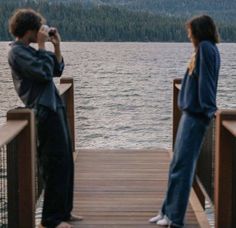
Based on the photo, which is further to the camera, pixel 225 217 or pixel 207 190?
pixel 207 190

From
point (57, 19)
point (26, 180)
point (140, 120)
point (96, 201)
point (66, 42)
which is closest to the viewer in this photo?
point (26, 180)

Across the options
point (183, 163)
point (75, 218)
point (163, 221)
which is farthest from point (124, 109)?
point (183, 163)

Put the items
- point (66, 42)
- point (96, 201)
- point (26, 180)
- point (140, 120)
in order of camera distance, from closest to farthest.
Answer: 1. point (26, 180)
2. point (96, 201)
3. point (140, 120)
4. point (66, 42)

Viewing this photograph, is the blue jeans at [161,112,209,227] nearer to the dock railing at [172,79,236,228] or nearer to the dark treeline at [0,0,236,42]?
the dock railing at [172,79,236,228]

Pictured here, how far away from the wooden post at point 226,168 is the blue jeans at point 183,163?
0.16 m

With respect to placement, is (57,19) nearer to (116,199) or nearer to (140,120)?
(140,120)

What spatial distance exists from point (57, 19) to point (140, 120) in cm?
10739

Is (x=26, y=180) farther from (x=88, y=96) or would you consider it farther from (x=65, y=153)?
(x=88, y=96)

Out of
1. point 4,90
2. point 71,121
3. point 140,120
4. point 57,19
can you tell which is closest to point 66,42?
point 57,19

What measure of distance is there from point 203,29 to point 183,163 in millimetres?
1002

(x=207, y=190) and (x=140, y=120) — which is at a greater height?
(x=207, y=190)

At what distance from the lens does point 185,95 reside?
197 inches

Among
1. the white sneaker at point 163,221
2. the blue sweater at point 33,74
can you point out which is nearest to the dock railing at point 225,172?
the white sneaker at point 163,221

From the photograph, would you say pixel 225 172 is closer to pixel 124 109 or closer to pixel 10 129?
pixel 10 129
